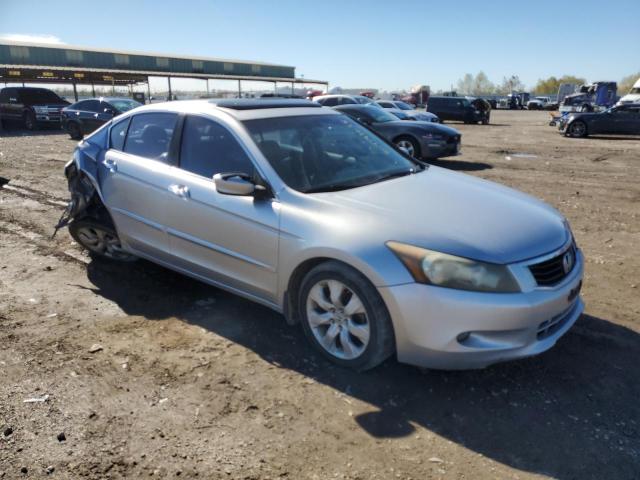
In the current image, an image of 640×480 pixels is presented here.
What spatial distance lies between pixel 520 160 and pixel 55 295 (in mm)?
11594

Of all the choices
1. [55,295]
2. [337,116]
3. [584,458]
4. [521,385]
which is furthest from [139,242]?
[584,458]

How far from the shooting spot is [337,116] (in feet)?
14.6

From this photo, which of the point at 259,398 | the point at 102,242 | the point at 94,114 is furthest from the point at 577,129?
the point at 259,398

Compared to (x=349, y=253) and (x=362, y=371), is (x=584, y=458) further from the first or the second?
(x=349, y=253)

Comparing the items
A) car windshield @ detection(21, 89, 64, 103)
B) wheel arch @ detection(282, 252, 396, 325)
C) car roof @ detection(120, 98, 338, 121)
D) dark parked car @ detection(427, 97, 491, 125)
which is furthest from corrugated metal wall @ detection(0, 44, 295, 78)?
wheel arch @ detection(282, 252, 396, 325)

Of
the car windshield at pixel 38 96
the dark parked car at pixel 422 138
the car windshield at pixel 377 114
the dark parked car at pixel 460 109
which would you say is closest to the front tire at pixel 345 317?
the dark parked car at pixel 422 138

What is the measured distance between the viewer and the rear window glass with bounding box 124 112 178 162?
4180mm

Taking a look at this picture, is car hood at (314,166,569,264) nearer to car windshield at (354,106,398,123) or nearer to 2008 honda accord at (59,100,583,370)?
2008 honda accord at (59,100,583,370)

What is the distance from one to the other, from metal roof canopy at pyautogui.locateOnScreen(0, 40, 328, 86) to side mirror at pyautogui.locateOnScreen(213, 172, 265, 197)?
124ft

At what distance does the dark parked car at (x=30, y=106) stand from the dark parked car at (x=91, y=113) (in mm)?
4796

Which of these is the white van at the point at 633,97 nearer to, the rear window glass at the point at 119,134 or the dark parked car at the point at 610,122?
the dark parked car at the point at 610,122

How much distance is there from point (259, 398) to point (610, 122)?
66.5 feet

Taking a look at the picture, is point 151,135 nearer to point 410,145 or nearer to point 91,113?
point 410,145

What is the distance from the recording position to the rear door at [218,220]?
3398 millimetres
